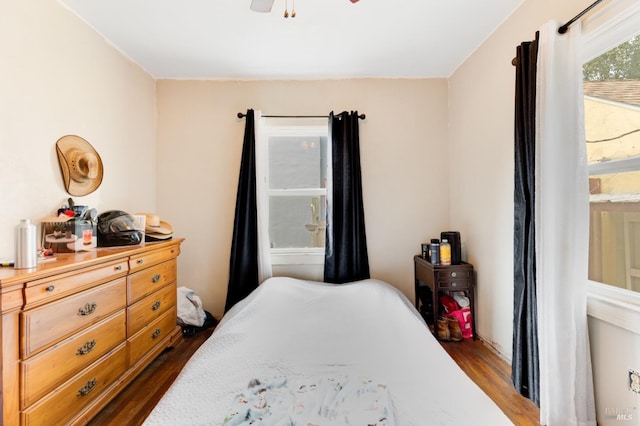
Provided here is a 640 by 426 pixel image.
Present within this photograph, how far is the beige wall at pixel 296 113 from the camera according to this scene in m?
2.94

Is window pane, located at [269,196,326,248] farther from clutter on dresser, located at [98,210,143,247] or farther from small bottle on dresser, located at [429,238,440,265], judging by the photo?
clutter on dresser, located at [98,210,143,247]

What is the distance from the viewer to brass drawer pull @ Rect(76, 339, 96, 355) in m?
1.48

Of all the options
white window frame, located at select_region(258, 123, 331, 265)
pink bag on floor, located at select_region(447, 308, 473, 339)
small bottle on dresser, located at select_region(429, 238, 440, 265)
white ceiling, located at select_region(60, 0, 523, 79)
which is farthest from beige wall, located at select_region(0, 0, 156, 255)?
pink bag on floor, located at select_region(447, 308, 473, 339)

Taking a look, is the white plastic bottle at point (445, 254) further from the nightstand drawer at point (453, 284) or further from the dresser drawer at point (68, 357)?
the dresser drawer at point (68, 357)

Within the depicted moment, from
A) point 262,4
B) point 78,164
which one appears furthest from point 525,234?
point 78,164

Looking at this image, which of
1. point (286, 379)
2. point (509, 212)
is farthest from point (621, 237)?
point (286, 379)

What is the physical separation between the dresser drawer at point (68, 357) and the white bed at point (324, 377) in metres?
0.57

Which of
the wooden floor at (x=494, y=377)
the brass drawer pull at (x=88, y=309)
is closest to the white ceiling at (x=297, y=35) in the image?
the brass drawer pull at (x=88, y=309)

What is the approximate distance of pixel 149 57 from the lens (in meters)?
2.55

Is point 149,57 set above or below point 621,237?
above

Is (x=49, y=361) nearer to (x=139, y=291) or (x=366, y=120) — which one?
(x=139, y=291)

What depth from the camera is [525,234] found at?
169cm

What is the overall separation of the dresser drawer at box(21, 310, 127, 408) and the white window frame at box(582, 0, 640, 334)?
2.64 metres

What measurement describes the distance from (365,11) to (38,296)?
2.43m
